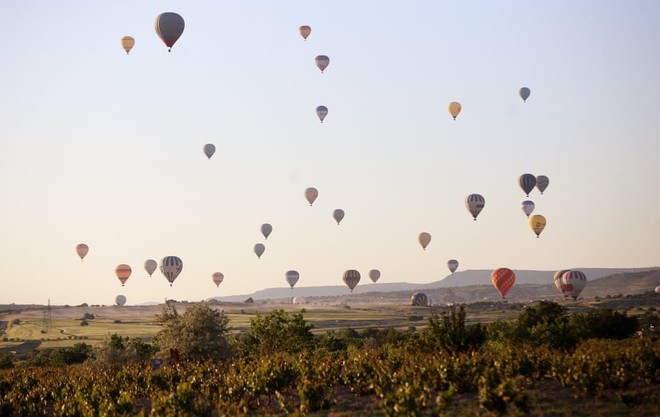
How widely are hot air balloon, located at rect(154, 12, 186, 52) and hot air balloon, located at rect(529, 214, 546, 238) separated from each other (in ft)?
271

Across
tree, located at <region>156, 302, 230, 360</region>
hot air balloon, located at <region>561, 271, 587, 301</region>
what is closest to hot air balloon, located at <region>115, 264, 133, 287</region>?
hot air balloon, located at <region>561, 271, 587, 301</region>

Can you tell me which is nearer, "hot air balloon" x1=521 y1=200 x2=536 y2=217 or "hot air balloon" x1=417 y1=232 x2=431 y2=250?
"hot air balloon" x1=521 y1=200 x2=536 y2=217

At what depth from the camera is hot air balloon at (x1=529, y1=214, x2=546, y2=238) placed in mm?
153750

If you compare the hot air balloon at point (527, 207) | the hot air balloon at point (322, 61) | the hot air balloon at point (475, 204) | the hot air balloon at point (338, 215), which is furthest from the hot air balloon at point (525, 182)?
the hot air balloon at point (338, 215)

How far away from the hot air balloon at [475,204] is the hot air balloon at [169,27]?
5993cm

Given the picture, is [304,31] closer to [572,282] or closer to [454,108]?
[454,108]

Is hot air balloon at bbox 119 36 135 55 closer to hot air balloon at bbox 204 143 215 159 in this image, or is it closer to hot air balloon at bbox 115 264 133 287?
hot air balloon at bbox 204 143 215 159

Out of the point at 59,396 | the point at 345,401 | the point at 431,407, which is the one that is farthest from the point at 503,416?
the point at 59,396

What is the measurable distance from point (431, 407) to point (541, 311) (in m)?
41.5

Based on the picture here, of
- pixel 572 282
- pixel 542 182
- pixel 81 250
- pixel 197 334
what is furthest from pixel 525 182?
pixel 81 250

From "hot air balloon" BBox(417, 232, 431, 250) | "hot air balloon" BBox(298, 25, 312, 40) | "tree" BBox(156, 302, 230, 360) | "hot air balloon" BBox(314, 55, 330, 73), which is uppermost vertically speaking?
"hot air balloon" BBox(298, 25, 312, 40)

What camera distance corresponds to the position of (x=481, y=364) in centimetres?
3838

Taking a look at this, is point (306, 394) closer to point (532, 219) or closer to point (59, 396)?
point (59, 396)

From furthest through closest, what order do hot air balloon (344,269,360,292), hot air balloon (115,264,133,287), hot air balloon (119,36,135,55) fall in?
hot air balloon (344,269,360,292) < hot air balloon (115,264,133,287) < hot air balloon (119,36,135,55)
